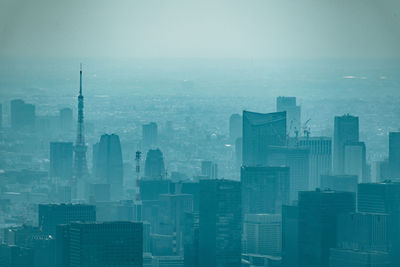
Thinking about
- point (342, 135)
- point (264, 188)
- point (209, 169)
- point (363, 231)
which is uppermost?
point (342, 135)

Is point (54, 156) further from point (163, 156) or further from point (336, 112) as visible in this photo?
point (336, 112)

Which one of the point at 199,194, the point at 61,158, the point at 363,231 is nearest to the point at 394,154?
the point at 199,194

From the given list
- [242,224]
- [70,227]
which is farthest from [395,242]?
[70,227]

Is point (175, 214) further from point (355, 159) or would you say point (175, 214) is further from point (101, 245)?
point (101, 245)

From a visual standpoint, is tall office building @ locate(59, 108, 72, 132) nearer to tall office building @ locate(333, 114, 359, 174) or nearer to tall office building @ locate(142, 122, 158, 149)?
tall office building @ locate(142, 122, 158, 149)

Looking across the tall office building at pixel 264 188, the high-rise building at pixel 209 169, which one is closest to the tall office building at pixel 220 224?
the tall office building at pixel 264 188

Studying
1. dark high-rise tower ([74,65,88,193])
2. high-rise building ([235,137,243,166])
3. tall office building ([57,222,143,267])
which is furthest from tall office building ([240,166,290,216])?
tall office building ([57,222,143,267])

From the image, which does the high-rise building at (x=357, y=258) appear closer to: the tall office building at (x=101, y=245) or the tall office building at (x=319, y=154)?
the tall office building at (x=101, y=245)
